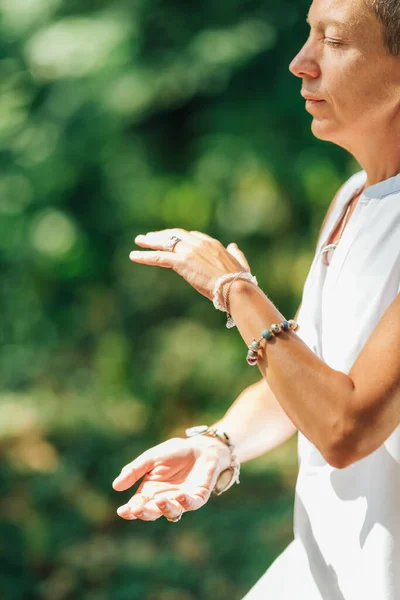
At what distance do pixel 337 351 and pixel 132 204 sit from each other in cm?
303

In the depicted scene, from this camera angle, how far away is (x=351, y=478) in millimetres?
1104

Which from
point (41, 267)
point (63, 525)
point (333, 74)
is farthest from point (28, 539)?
point (333, 74)

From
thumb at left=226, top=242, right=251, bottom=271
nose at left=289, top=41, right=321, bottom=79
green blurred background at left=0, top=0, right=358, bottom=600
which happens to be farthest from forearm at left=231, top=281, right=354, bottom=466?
green blurred background at left=0, top=0, right=358, bottom=600

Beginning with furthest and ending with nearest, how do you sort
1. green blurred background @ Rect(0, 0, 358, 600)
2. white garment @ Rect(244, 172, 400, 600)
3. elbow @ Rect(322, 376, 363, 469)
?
green blurred background @ Rect(0, 0, 358, 600), white garment @ Rect(244, 172, 400, 600), elbow @ Rect(322, 376, 363, 469)

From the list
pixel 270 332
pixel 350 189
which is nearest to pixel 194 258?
pixel 270 332

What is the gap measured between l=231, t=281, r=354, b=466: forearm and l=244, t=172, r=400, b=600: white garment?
0.47ft

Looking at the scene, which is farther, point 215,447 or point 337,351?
point 215,447

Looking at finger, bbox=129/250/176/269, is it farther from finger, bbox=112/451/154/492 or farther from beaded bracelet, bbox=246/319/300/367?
finger, bbox=112/451/154/492

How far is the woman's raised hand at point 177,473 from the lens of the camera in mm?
1119

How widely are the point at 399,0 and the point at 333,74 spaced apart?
13 cm

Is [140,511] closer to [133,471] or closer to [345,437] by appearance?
[133,471]

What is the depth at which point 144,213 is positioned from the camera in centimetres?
401

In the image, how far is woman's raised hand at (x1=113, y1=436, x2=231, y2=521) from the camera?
1119 millimetres

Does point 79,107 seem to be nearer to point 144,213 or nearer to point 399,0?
point 144,213
